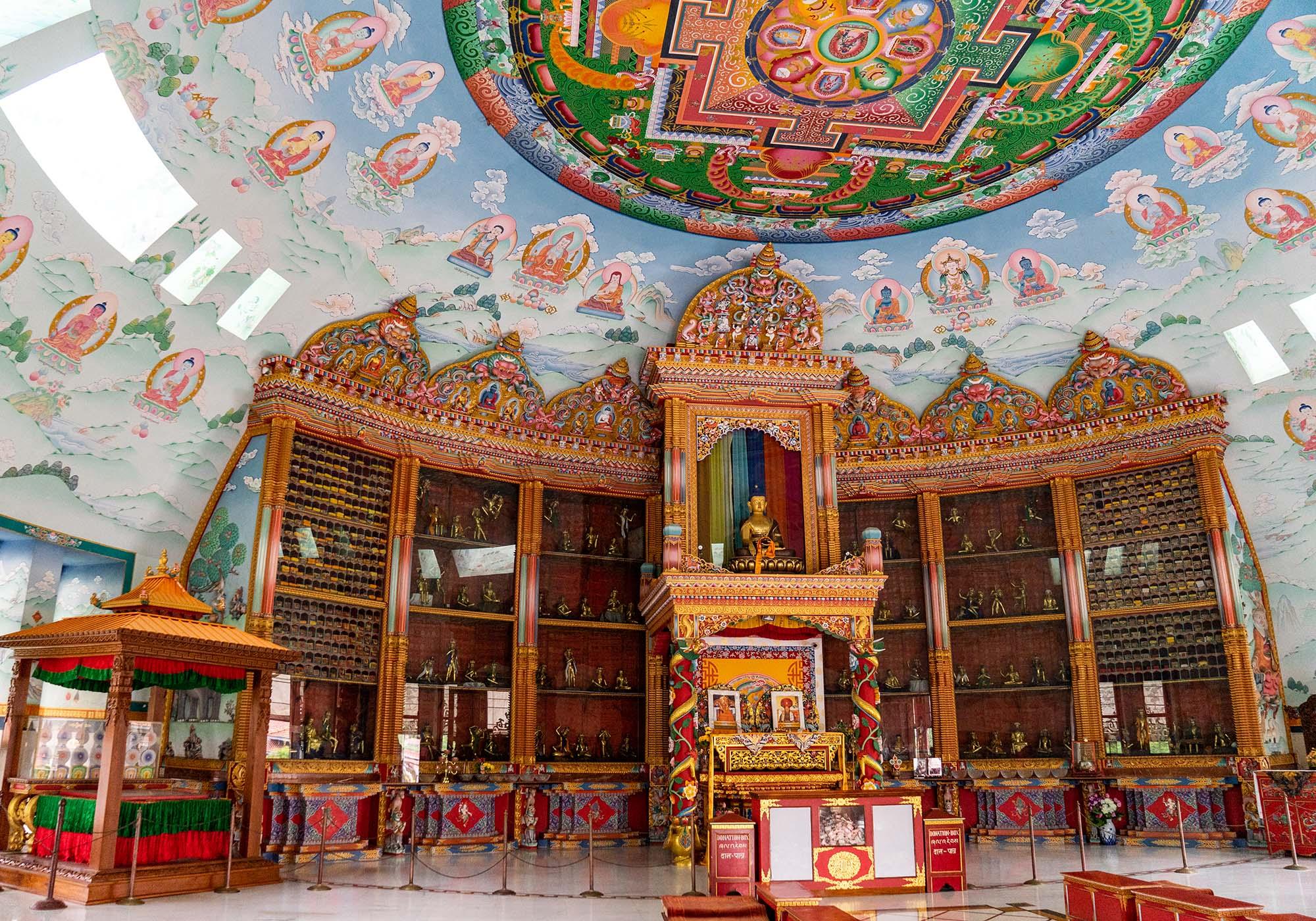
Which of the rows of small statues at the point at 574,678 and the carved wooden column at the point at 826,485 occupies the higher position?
the carved wooden column at the point at 826,485

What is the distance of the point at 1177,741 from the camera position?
19281 mm

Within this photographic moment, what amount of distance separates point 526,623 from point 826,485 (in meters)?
6.46

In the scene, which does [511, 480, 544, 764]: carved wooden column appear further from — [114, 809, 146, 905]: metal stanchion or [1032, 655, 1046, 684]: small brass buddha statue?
[1032, 655, 1046, 684]: small brass buddha statue

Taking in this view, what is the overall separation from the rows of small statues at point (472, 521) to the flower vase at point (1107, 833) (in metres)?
12.8

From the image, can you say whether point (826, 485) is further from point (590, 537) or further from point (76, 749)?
→ point (76, 749)

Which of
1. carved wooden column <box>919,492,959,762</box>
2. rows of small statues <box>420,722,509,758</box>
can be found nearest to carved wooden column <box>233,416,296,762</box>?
rows of small statues <box>420,722,509,758</box>

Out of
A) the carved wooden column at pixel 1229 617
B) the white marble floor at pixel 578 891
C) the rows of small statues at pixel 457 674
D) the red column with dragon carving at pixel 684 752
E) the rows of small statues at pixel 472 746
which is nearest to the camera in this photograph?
the white marble floor at pixel 578 891

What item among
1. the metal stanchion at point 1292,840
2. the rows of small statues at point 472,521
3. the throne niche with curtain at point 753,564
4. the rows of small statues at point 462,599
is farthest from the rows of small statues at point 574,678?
the metal stanchion at point 1292,840

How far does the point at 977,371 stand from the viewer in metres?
21.5

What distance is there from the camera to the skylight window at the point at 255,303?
1633 cm

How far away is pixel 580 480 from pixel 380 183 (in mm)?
7591

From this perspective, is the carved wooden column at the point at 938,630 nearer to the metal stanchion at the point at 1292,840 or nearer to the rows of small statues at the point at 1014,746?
the rows of small statues at the point at 1014,746

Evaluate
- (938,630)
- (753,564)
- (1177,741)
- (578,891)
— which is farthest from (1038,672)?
(578,891)

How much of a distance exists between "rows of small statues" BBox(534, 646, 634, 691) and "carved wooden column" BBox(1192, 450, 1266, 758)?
37.3 feet
